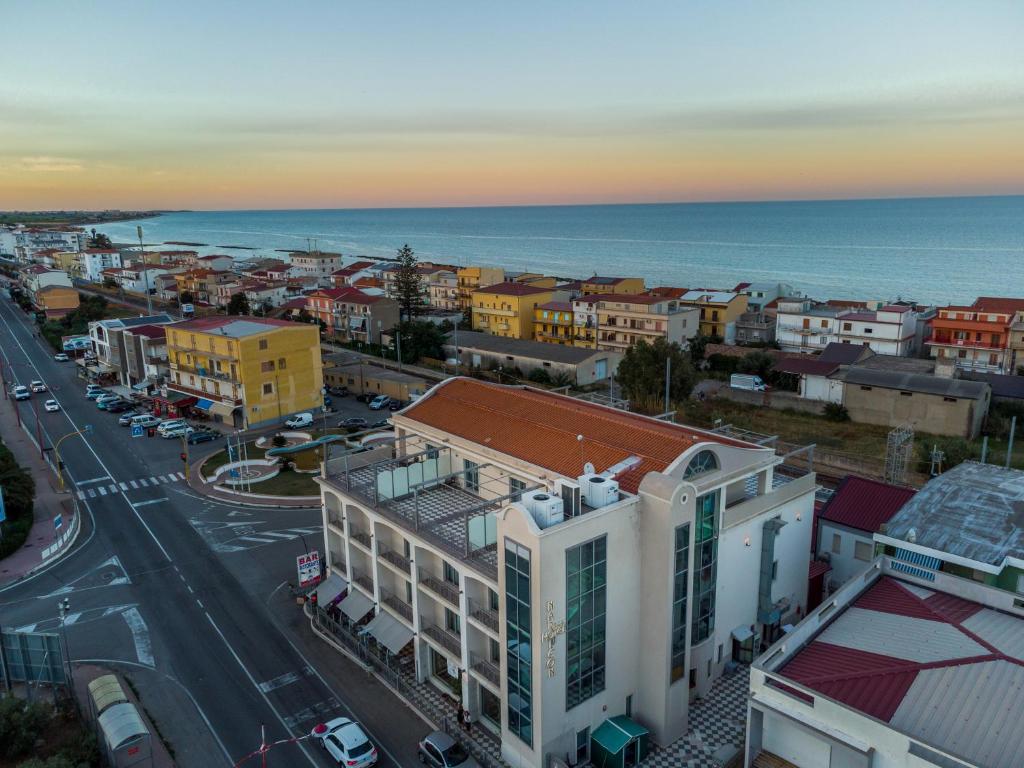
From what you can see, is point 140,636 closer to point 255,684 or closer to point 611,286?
point 255,684

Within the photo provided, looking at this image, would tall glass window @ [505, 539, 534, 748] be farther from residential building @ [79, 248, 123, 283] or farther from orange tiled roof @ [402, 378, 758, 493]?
residential building @ [79, 248, 123, 283]

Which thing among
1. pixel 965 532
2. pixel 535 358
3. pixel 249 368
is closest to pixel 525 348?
pixel 535 358

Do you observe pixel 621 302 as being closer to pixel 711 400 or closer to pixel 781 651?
pixel 711 400

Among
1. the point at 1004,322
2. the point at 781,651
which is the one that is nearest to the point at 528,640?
the point at 781,651

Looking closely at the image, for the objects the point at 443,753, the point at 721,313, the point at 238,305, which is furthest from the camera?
the point at 238,305

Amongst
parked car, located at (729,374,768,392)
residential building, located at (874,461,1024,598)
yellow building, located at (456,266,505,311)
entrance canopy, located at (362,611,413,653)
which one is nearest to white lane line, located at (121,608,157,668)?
entrance canopy, located at (362,611,413,653)

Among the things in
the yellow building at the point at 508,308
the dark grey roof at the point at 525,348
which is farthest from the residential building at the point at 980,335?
the yellow building at the point at 508,308
